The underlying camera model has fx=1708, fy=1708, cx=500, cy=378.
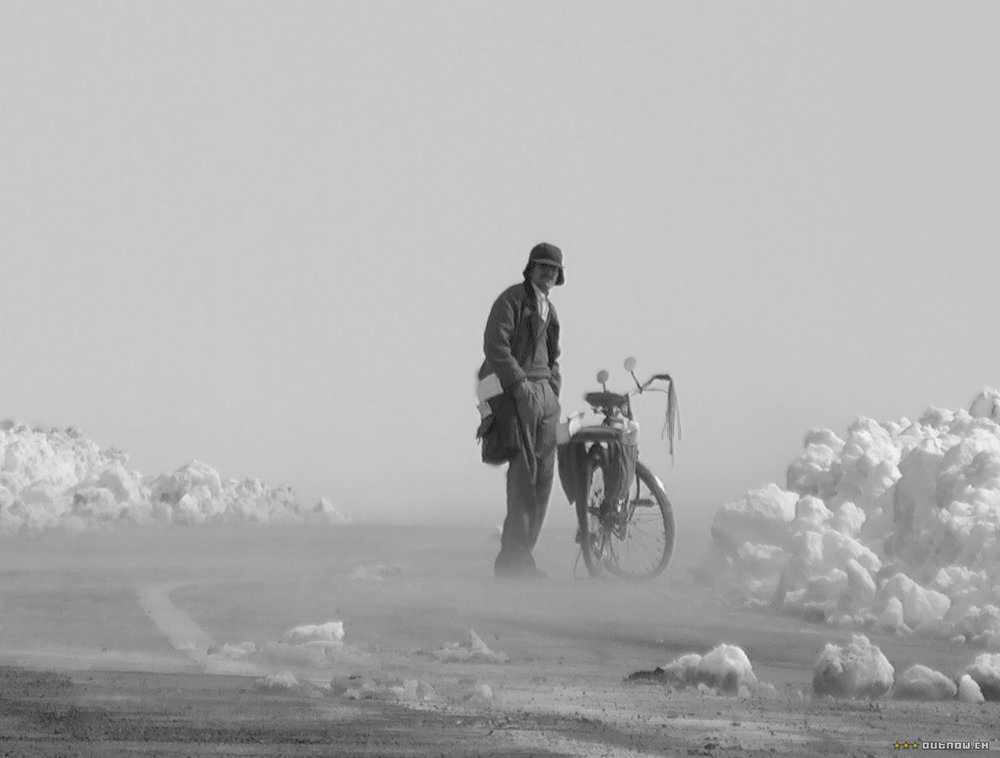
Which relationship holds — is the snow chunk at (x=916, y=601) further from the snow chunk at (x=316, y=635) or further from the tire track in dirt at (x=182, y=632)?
the tire track in dirt at (x=182, y=632)

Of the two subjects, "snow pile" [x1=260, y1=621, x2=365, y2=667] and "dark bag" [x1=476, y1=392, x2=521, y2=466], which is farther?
"dark bag" [x1=476, y1=392, x2=521, y2=466]

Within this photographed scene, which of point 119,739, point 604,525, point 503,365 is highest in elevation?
point 503,365

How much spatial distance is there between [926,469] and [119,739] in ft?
24.9

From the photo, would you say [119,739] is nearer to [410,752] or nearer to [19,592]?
[410,752]

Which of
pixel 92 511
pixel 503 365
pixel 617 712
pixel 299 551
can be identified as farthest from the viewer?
pixel 92 511

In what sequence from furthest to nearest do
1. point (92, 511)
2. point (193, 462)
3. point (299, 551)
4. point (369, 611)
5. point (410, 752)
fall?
1. point (193, 462)
2. point (92, 511)
3. point (299, 551)
4. point (369, 611)
5. point (410, 752)

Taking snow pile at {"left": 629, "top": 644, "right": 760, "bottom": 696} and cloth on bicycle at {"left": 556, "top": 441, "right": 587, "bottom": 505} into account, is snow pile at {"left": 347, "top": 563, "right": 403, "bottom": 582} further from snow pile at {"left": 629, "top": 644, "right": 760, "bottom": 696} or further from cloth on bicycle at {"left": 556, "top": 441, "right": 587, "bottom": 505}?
snow pile at {"left": 629, "top": 644, "right": 760, "bottom": 696}

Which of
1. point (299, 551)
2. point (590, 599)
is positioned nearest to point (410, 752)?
point (590, 599)

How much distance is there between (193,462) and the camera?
77.5ft

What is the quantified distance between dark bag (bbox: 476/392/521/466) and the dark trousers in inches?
3.2

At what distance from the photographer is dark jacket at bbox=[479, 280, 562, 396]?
1295 cm

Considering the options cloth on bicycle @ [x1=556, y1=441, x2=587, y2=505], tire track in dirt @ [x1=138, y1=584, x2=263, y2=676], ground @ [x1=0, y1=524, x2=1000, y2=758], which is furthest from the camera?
cloth on bicycle @ [x1=556, y1=441, x2=587, y2=505]

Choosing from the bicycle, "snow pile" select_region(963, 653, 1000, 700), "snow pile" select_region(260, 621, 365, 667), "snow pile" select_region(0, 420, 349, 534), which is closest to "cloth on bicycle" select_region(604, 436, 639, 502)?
the bicycle

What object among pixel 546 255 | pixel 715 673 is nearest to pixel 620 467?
pixel 546 255
